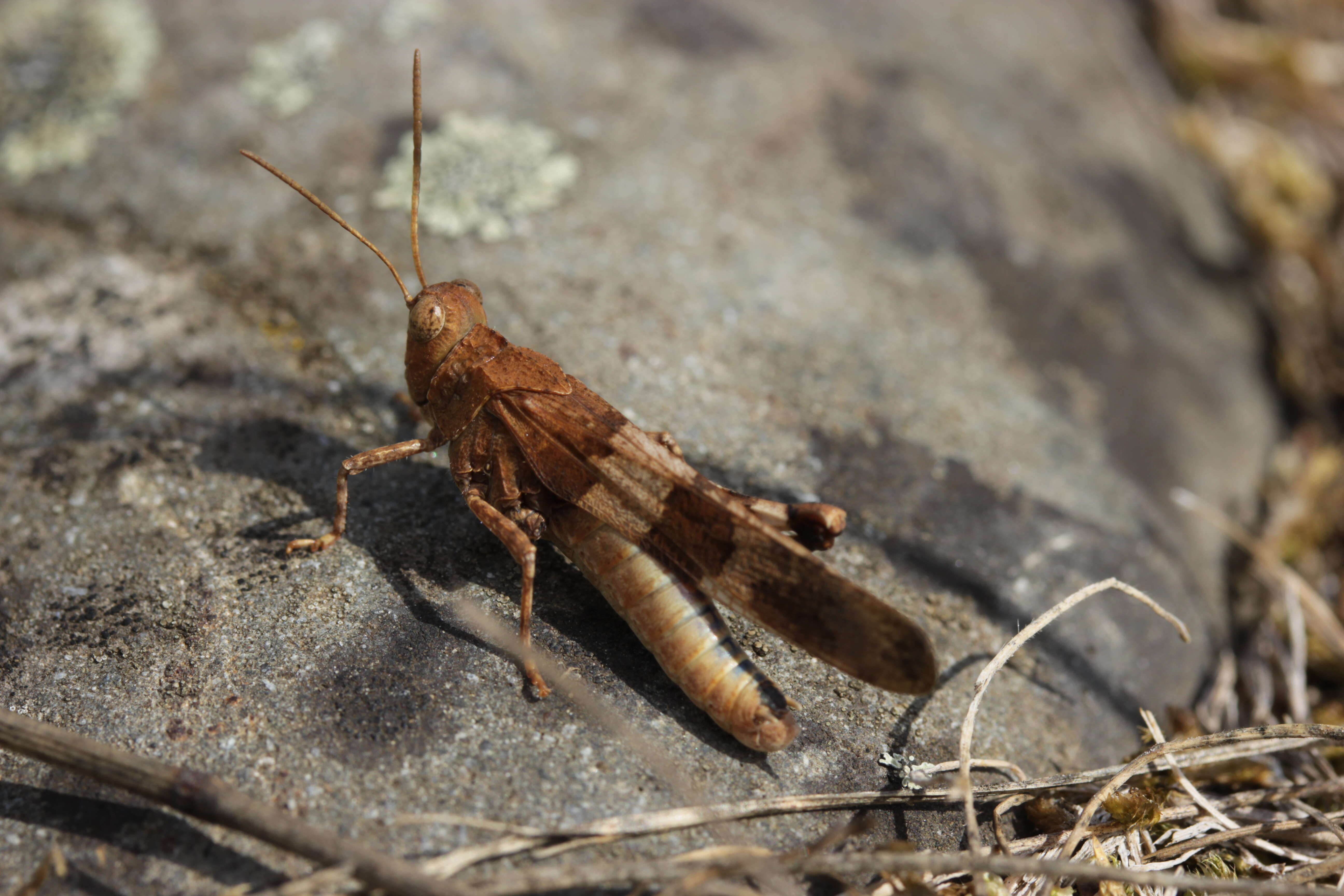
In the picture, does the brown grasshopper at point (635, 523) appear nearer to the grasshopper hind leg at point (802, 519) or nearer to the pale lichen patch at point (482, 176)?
the grasshopper hind leg at point (802, 519)

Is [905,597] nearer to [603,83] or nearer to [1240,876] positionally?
[1240,876]

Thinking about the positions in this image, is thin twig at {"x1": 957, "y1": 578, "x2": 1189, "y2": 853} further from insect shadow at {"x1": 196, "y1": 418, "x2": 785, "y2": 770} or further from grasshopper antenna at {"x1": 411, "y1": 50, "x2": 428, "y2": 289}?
grasshopper antenna at {"x1": 411, "y1": 50, "x2": 428, "y2": 289}

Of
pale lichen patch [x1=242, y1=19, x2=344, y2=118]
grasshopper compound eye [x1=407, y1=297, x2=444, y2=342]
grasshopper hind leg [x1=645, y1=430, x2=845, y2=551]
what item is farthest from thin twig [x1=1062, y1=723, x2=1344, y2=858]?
pale lichen patch [x1=242, y1=19, x2=344, y2=118]

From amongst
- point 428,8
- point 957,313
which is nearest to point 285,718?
point 957,313

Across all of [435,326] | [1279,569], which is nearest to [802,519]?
[435,326]

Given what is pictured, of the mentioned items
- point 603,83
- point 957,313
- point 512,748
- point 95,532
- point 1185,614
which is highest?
point 603,83

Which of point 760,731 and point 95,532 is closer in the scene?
point 760,731
